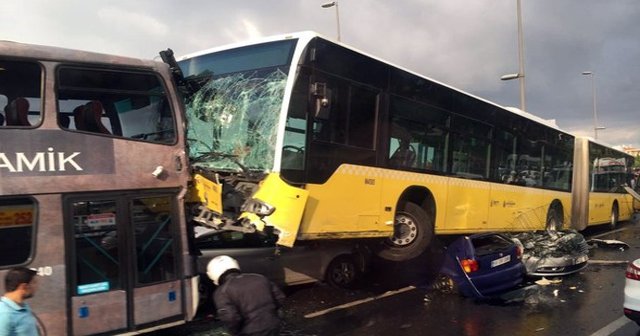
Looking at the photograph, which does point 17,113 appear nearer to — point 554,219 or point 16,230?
point 16,230

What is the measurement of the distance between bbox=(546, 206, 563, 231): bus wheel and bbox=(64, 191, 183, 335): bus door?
39.3ft

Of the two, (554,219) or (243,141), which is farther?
(554,219)

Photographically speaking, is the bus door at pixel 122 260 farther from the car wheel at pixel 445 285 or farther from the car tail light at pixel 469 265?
the car wheel at pixel 445 285

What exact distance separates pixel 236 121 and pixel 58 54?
2.16 metres

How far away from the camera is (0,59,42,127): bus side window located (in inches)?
197

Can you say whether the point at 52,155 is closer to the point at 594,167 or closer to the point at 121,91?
the point at 121,91

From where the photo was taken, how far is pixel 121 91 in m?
5.76

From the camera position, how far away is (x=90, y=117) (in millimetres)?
5469

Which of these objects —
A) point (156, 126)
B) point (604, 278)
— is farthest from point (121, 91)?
point (604, 278)

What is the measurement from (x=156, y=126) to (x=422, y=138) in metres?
4.62

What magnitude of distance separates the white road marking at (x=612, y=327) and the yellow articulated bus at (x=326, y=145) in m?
2.72

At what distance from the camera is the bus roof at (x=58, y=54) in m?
4.96

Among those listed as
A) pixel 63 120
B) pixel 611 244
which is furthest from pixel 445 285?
pixel 611 244

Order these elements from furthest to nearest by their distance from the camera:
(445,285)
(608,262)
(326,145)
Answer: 1. (608,262)
2. (445,285)
3. (326,145)
